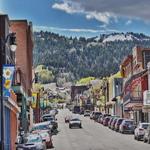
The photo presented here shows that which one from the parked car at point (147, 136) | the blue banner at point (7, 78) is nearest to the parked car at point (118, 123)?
the parked car at point (147, 136)

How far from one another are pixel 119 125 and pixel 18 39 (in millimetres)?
25629

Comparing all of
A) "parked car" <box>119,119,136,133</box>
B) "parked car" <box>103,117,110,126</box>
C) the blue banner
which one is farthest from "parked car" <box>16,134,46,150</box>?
"parked car" <box>103,117,110,126</box>

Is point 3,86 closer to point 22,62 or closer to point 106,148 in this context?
point 106,148

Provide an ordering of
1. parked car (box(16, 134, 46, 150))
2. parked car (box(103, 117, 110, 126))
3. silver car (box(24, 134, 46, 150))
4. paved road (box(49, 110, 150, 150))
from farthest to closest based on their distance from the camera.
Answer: parked car (box(103, 117, 110, 126)) → paved road (box(49, 110, 150, 150)) → silver car (box(24, 134, 46, 150)) → parked car (box(16, 134, 46, 150))

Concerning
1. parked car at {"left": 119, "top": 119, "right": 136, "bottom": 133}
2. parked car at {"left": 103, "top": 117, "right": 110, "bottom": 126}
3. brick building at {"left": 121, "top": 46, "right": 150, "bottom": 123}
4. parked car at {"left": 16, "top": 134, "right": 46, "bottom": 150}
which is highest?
brick building at {"left": 121, "top": 46, "right": 150, "bottom": 123}

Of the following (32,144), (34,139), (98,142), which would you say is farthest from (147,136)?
(32,144)

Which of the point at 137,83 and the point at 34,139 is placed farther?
the point at 137,83

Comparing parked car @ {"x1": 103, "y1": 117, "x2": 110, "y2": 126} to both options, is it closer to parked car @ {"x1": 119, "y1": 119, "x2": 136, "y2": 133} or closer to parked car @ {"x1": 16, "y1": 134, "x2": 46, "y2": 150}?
parked car @ {"x1": 119, "y1": 119, "x2": 136, "y2": 133}

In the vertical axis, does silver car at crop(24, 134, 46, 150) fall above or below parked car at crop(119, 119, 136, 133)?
above

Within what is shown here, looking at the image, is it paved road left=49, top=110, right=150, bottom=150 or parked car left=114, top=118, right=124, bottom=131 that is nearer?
paved road left=49, top=110, right=150, bottom=150

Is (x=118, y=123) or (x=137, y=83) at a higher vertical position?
(x=137, y=83)

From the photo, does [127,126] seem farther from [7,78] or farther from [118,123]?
[7,78]

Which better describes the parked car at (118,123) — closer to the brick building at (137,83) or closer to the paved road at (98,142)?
the paved road at (98,142)

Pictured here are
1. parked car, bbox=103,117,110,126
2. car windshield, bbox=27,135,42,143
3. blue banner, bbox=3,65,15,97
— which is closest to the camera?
blue banner, bbox=3,65,15,97
